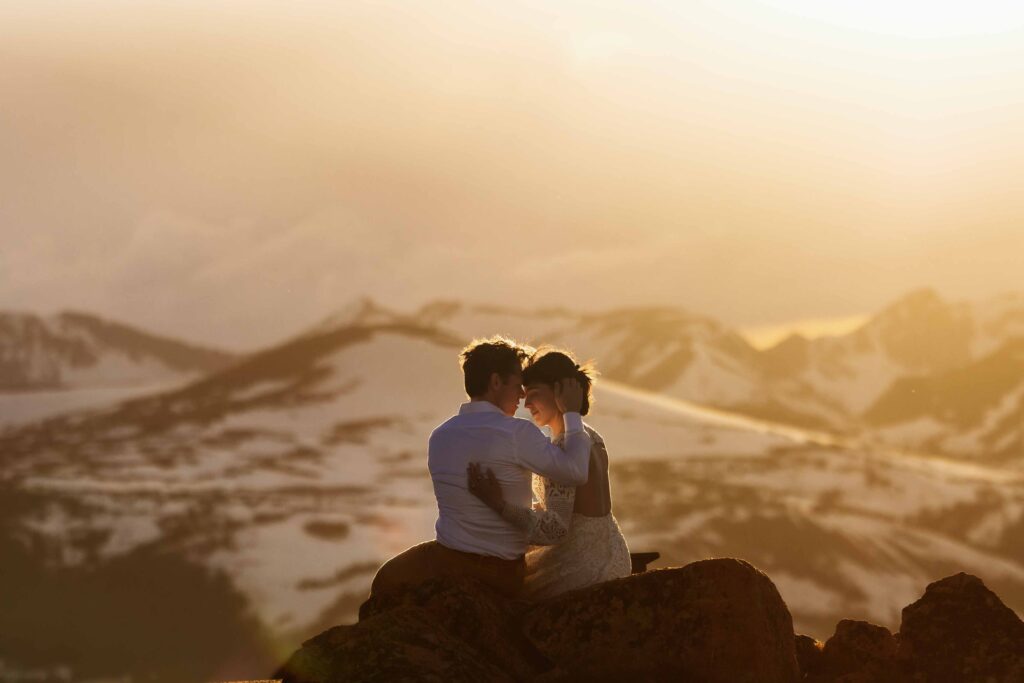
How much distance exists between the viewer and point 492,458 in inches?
468

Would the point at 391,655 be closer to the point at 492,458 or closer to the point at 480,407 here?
the point at 492,458

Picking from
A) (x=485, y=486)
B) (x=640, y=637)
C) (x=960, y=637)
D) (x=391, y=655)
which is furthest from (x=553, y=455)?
(x=960, y=637)

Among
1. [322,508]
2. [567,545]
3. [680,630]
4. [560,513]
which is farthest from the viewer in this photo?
[322,508]

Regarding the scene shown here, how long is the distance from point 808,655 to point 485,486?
14.3 ft

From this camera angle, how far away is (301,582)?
326 feet

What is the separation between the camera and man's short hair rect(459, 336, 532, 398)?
39.6 ft

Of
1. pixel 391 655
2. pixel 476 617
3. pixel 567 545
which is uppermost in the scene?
pixel 567 545

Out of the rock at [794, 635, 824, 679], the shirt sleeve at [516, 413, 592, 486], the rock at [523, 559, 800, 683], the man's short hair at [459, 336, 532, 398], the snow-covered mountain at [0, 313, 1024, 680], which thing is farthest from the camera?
the snow-covered mountain at [0, 313, 1024, 680]

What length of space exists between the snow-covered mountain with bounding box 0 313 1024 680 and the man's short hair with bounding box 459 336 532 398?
261ft

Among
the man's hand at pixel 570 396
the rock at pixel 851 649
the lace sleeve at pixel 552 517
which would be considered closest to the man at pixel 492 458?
the man's hand at pixel 570 396

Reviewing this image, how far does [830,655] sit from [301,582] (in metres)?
88.7

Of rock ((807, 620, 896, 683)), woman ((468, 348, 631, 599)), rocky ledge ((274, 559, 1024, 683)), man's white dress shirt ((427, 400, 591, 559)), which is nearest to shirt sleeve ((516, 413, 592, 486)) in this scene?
man's white dress shirt ((427, 400, 591, 559))

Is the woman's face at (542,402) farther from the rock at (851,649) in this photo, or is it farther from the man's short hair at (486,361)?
the rock at (851,649)

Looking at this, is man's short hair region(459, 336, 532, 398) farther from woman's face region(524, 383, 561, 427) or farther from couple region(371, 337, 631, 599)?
woman's face region(524, 383, 561, 427)
